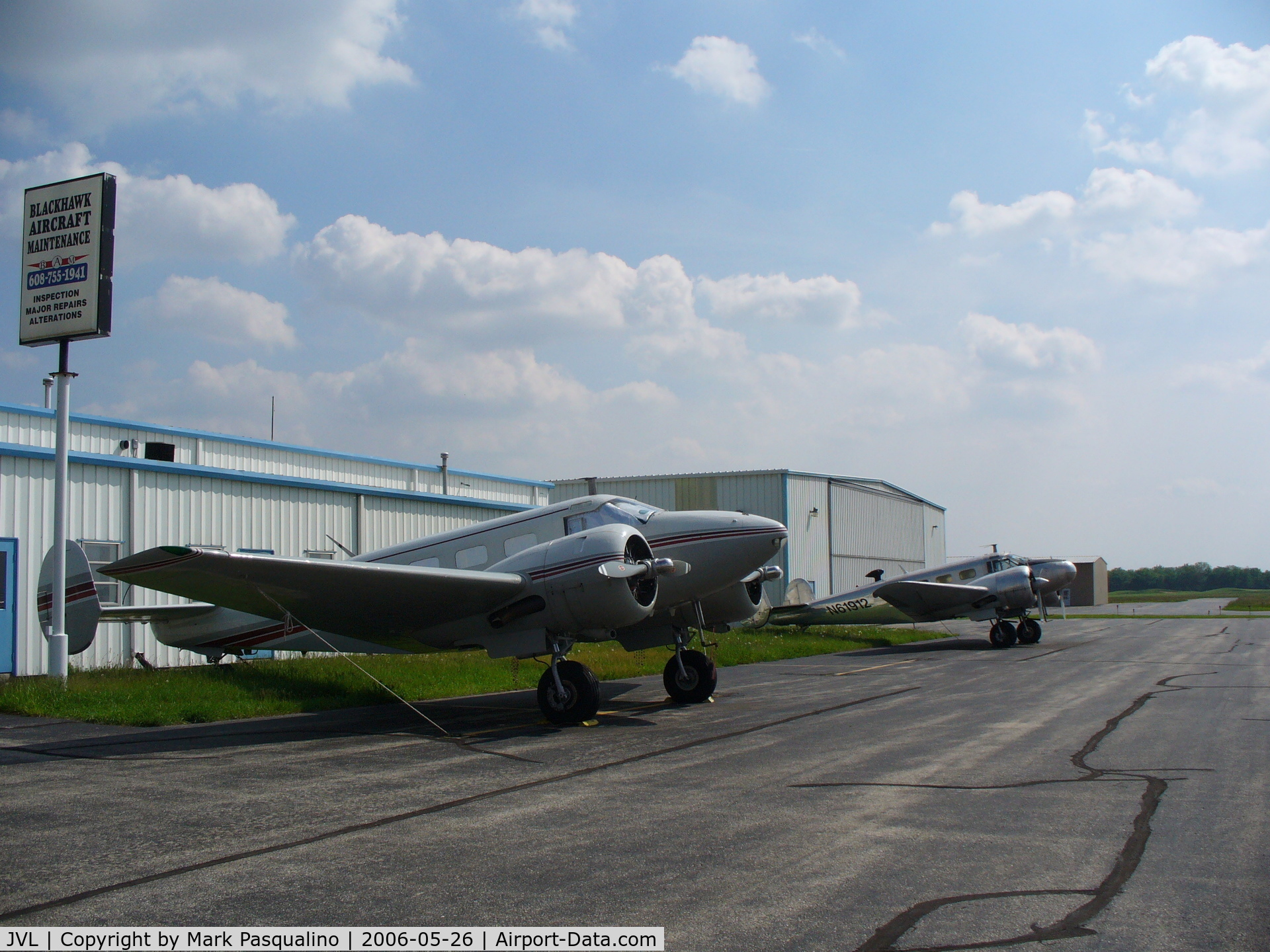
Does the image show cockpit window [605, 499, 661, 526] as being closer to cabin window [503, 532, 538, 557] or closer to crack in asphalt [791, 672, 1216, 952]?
cabin window [503, 532, 538, 557]

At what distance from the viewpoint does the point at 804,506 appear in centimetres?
4019

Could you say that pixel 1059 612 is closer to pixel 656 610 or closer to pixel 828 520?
pixel 828 520

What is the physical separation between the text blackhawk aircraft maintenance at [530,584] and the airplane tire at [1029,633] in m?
17.9

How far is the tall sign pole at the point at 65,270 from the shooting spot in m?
14.9

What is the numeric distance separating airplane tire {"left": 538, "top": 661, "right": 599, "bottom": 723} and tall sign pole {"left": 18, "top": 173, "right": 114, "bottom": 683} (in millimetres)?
8580

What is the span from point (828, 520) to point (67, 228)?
33.4m

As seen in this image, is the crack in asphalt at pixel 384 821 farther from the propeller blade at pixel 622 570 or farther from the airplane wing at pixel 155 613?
the airplane wing at pixel 155 613

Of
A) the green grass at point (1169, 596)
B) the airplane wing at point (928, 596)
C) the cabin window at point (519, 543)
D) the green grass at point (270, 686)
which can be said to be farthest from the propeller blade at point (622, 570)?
the green grass at point (1169, 596)

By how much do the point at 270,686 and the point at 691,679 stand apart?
673cm

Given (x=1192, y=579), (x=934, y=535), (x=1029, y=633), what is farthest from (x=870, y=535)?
(x=1192, y=579)

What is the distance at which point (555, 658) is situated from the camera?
1188 cm

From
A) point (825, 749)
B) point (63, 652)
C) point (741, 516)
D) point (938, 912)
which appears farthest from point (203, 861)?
point (63, 652)

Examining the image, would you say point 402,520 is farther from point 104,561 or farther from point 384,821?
point 384,821

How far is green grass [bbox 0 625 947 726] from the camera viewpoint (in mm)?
12281
